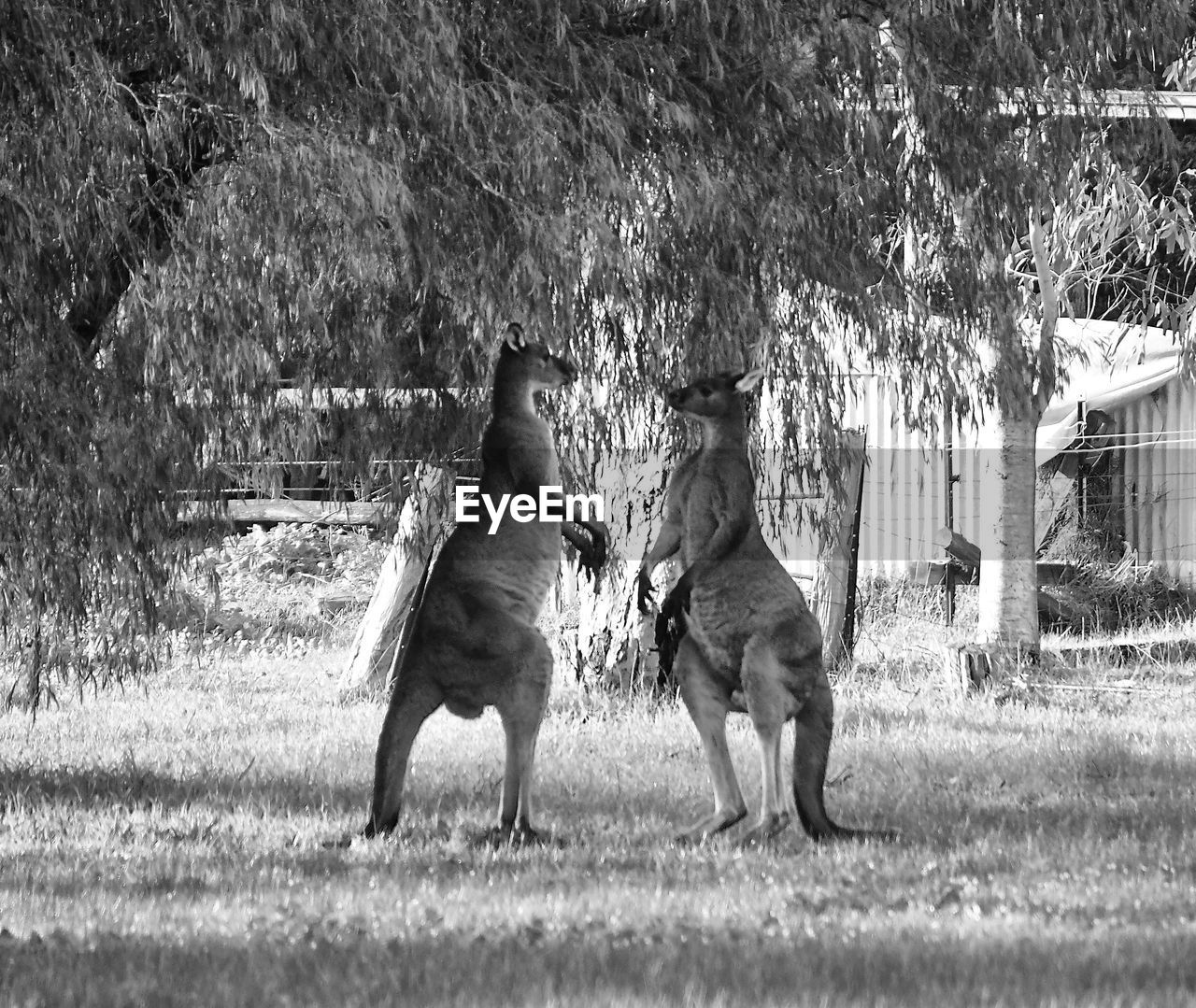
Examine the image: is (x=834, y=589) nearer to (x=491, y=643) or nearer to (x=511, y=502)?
(x=511, y=502)

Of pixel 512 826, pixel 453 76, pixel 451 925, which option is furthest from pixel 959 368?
pixel 451 925

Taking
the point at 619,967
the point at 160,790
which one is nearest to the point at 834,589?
the point at 160,790

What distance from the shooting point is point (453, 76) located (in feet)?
23.6

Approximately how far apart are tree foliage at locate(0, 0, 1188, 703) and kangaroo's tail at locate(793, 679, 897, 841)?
1888 millimetres

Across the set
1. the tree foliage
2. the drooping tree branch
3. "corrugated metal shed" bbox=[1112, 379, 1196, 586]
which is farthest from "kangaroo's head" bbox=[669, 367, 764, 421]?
"corrugated metal shed" bbox=[1112, 379, 1196, 586]

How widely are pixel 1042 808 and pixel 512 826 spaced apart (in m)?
2.64

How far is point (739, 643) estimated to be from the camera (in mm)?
6406

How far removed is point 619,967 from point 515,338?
2.95 m

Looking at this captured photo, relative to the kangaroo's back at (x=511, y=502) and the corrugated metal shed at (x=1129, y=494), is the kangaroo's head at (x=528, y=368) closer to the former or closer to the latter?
the kangaroo's back at (x=511, y=502)

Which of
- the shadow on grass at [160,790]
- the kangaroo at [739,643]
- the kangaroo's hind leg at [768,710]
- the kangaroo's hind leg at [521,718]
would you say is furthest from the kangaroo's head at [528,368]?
the shadow on grass at [160,790]

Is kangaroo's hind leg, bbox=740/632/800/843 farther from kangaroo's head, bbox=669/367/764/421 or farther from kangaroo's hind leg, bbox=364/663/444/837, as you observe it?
kangaroo's hind leg, bbox=364/663/444/837

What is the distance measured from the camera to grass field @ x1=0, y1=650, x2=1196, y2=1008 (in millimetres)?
4344

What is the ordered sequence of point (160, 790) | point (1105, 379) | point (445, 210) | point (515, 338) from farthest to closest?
point (1105, 379) → point (160, 790) → point (445, 210) → point (515, 338)

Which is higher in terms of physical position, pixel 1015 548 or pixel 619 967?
pixel 1015 548
